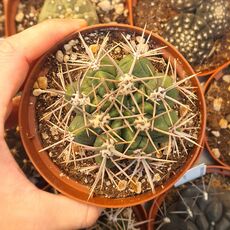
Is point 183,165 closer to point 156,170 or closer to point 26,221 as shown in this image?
point 156,170

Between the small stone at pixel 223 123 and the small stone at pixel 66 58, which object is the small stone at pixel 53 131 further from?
the small stone at pixel 223 123

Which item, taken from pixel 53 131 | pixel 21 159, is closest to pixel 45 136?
pixel 53 131

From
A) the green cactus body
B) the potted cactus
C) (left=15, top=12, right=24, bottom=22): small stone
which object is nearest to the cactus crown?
the green cactus body

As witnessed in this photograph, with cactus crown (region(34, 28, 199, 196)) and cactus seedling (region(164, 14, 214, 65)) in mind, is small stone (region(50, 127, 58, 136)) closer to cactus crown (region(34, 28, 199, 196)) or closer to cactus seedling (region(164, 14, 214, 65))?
cactus crown (region(34, 28, 199, 196))

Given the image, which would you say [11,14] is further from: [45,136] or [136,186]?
[136,186]

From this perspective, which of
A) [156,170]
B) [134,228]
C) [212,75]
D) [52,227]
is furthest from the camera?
[212,75]

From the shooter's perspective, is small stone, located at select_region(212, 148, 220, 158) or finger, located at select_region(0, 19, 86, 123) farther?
small stone, located at select_region(212, 148, 220, 158)

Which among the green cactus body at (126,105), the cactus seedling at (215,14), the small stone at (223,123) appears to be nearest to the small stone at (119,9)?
the cactus seedling at (215,14)

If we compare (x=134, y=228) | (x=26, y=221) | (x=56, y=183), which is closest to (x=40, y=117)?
(x=56, y=183)
